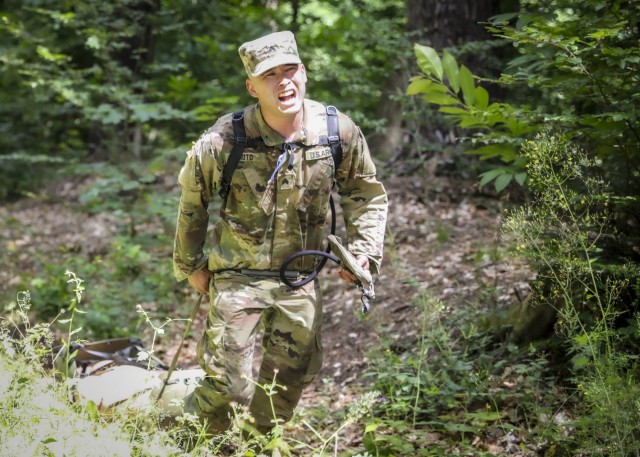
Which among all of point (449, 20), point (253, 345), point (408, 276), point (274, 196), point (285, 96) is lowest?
point (408, 276)

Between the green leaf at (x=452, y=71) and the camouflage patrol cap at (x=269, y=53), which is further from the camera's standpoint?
the green leaf at (x=452, y=71)

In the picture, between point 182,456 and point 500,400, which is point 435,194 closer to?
point 500,400

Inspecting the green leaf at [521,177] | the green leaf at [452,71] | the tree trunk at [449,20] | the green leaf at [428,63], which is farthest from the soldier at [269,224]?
the tree trunk at [449,20]

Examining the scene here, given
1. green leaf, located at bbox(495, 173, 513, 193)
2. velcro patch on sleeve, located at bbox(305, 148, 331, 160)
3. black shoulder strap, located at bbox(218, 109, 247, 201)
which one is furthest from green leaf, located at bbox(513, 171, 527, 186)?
black shoulder strap, located at bbox(218, 109, 247, 201)

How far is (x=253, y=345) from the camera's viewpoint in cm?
412

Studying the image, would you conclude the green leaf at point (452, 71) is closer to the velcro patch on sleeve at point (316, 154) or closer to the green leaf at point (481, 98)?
the green leaf at point (481, 98)

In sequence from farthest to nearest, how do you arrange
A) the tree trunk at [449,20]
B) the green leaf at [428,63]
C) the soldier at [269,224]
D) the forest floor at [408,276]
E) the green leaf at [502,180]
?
the tree trunk at [449,20] → the forest floor at [408,276] → the green leaf at [502,180] → the green leaf at [428,63] → the soldier at [269,224]

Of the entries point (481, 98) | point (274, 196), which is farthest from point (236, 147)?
point (481, 98)

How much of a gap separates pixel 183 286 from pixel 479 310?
396 cm

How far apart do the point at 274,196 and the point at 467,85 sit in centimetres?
144

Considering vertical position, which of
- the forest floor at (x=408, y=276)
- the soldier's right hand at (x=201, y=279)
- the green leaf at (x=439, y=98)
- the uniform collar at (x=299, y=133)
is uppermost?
Result: the green leaf at (x=439, y=98)

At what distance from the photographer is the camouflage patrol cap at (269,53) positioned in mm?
3893

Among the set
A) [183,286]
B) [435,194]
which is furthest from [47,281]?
[435,194]

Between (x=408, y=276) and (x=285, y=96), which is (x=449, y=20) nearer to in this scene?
(x=408, y=276)
